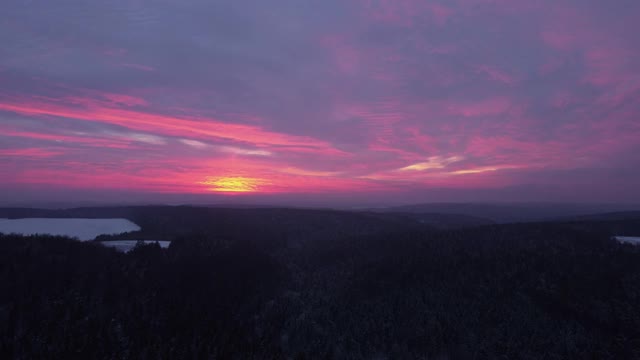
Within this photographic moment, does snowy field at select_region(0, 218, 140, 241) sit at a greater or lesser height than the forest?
greater

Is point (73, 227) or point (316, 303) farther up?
point (73, 227)

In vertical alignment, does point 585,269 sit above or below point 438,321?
above

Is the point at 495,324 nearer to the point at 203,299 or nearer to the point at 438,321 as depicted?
the point at 438,321

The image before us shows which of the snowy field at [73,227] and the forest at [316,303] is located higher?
the snowy field at [73,227]

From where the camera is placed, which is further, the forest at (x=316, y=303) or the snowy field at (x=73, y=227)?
the snowy field at (x=73, y=227)

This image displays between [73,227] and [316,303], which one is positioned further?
[73,227]

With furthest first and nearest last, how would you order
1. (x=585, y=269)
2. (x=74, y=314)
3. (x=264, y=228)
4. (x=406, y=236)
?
1. (x=264, y=228)
2. (x=406, y=236)
3. (x=585, y=269)
4. (x=74, y=314)

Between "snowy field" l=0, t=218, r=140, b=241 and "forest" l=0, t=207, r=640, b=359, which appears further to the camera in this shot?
"snowy field" l=0, t=218, r=140, b=241

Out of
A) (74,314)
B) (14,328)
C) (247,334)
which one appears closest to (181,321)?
(247,334)
